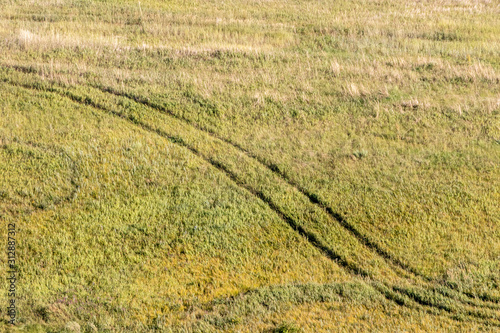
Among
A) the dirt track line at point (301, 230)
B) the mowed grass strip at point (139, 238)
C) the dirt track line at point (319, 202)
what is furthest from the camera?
the dirt track line at point (319, 202)

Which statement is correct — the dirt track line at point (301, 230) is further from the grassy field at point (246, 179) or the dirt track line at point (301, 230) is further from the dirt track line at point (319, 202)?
the dirt track line at point (319, 202)

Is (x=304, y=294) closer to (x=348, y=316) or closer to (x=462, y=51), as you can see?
(x=348, y=316)

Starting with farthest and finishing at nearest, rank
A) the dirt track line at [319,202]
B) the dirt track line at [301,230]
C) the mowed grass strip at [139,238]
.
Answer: the dirt track line at [319,202]
the dirt track line at [301,230]
the mowed grass strip at [139,238]

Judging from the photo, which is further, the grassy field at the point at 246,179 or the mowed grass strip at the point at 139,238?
the grassy field at the point at 246,179

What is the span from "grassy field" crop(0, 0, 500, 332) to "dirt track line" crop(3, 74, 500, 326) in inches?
2.2

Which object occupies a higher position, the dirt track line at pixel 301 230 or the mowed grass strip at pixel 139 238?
the dirt track line at pixel 301 230

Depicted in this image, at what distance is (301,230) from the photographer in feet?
65.4

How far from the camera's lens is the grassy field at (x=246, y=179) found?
17.0 m

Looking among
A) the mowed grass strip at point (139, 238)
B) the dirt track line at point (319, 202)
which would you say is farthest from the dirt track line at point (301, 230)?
the dirt track line at point (319, 202)

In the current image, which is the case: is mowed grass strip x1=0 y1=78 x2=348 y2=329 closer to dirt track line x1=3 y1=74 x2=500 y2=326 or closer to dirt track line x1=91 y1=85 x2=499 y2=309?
dirt track line x1=3 y1=74 x2=500 y2=326

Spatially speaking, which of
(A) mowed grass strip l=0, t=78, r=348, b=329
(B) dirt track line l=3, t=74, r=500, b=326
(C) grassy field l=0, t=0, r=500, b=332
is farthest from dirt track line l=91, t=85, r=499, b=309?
Answer: (A) mowed grass strip l=0, t=78, r=348, b=329

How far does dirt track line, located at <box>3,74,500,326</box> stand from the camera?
17.5 meters

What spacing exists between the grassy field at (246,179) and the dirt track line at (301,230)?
56 millimetres

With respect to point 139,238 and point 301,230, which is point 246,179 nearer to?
point 301,230
